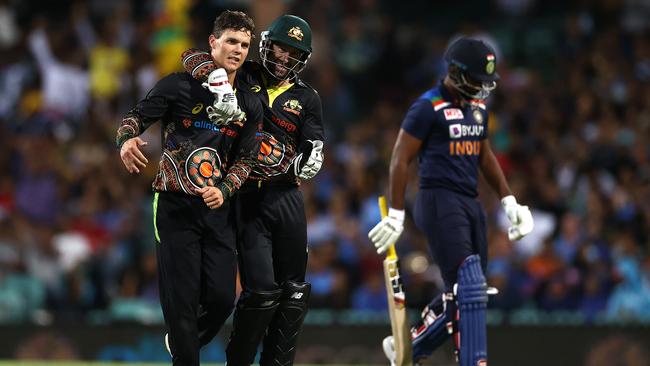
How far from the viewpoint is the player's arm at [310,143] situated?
24.2ft

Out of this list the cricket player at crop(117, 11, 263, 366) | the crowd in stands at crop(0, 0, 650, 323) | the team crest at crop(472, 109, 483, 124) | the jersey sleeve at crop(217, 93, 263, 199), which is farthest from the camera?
the crowd in stands at crop(0, 0, 650, 323)

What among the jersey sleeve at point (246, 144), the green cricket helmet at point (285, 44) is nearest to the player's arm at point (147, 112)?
the jersey sleeve at point (246, 144)

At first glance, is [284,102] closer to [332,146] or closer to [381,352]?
[381,352]

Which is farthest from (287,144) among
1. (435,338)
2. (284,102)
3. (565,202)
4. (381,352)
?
(565,202)

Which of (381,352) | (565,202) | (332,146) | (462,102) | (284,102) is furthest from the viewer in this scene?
(332,146)

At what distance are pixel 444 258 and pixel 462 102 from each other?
1.07 meters

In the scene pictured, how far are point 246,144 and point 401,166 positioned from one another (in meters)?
1.27

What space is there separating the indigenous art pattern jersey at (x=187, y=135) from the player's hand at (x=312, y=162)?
20.2 inches

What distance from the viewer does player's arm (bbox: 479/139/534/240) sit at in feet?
26.3

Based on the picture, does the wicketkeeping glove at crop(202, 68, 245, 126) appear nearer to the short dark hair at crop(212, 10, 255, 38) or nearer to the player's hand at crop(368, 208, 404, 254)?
the short dark hair at crop(212, 10, 255, 38)

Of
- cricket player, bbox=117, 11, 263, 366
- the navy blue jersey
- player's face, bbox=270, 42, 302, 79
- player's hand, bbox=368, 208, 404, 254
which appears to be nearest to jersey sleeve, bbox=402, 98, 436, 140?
the navy blue jersey

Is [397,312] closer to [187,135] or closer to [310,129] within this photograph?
[310,129]

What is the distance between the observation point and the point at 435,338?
809 centimetres

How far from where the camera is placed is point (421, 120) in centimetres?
784
